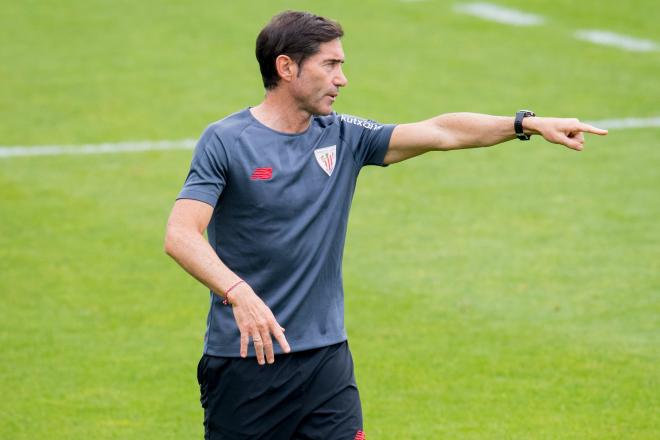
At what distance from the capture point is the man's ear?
6438 mm

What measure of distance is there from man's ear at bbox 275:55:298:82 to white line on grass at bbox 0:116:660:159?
35.4 feet

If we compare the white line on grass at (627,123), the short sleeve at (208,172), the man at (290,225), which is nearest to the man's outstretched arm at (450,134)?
the man at (290,225)

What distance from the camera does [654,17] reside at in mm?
22703

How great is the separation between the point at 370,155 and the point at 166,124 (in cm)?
1188

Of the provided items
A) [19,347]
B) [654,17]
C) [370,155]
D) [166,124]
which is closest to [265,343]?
[370,155]

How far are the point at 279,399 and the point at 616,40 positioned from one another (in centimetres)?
1618

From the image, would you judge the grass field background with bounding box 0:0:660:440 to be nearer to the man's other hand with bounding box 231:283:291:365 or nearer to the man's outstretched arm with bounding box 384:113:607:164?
the man's outstretched arm with bounding box 384:113:607:164

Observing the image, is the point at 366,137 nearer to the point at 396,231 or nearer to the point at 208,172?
the point at 208,172

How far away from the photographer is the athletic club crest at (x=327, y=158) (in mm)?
6519

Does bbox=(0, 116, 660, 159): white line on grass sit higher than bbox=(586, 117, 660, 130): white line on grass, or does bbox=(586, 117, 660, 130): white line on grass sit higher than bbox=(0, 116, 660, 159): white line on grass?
bbox=(586, 117, 660, 130): white line on grass

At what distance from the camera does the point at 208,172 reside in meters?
6.21

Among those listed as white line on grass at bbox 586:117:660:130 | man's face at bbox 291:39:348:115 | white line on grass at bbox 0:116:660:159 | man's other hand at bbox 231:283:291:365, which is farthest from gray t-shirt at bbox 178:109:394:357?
white line on grass at bbox 586:117:660:130

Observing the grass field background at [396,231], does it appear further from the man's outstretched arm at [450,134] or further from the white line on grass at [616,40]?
A: the man's outstretched arm at [450,134]

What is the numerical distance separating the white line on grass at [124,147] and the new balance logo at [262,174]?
1090 centimetres
